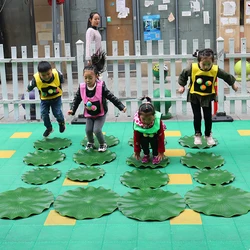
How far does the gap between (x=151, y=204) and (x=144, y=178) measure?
708 millimetres

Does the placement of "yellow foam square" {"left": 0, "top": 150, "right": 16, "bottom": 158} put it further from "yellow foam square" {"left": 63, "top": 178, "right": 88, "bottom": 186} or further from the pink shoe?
the pink shoe

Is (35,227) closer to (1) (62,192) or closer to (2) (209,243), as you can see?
(1) (62,192)

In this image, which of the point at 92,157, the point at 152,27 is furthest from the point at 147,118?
the point at 152,27

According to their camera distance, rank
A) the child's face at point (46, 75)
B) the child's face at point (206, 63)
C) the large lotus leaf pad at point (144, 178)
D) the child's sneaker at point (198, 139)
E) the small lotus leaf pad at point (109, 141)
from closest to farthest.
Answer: the large lotus leaf pad at point (144, 178) < the child's face at point (206, 63) < the child's sneaker at point (198, 139) < the child's face at point (46, 75) < the small lotus leaf pad at point (109, 141)

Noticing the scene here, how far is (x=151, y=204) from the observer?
169 inches

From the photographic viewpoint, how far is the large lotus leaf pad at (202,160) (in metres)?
5.36

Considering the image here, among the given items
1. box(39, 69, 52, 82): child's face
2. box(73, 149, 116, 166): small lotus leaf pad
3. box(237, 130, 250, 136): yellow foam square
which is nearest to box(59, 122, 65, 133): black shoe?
box(39, 69, 52, 82): child's face

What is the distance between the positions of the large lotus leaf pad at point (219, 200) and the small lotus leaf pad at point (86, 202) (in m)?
0.77

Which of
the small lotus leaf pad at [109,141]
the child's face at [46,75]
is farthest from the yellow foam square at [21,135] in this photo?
the child's face at [46,75]

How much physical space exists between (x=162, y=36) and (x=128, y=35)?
0.99 meters

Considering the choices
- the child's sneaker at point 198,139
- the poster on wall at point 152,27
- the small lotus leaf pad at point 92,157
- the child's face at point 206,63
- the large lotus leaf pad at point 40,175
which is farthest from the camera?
the poster on wall at point 152,27

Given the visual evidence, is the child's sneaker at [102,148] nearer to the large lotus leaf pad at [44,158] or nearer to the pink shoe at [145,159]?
the large lotus leaf pad at [44,158]

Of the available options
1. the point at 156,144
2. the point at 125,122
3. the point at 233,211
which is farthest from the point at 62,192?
the point at 125,122

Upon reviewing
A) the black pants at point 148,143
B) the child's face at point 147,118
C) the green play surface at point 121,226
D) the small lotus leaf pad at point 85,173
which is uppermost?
the child's face at point 147,118
